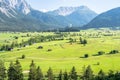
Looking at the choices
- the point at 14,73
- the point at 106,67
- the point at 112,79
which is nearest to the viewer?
the point at 14,73

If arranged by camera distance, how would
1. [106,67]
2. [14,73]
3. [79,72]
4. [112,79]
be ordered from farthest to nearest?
[106,67] → [79,72] → [112,79] → [14,73]

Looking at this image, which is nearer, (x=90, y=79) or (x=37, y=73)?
(x=37, y=73)

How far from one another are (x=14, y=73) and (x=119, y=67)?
97.9 meters

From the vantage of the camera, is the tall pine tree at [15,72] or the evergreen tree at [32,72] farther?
the evergreen tree at [32,72]

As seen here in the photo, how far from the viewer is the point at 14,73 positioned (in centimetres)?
11869

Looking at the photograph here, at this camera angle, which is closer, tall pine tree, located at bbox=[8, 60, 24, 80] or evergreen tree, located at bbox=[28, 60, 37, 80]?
tall pine tree, located at bbox=[8, 60, 24, 80]

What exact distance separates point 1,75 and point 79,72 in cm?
7039

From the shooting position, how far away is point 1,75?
12525cm

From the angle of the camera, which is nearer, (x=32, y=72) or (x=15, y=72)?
(x=15, y=72)

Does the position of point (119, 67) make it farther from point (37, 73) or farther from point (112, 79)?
point (37, 73)

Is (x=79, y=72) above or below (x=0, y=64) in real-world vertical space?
below

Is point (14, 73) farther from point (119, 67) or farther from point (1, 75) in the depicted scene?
point (119, 67)

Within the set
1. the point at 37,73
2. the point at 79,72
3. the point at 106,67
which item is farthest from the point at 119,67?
the point at 37,73

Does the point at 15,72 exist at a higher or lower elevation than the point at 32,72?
higher
